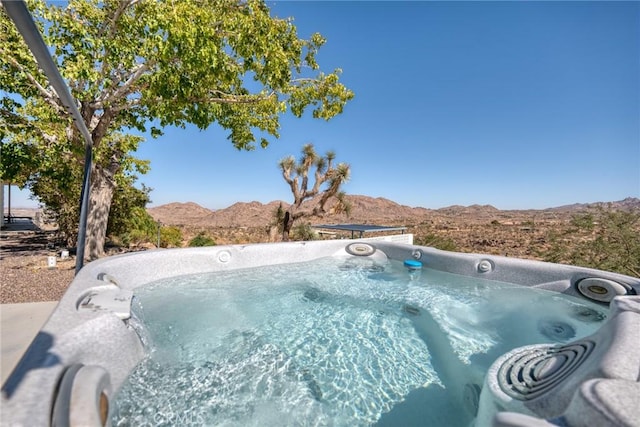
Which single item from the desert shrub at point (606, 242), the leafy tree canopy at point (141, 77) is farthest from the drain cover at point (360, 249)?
the desert shrub at point (606, 242)

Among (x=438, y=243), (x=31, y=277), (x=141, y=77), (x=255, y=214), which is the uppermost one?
(x=141, y=77)

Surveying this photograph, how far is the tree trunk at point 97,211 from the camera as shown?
5.79m

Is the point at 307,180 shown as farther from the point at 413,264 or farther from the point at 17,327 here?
the point at 17,327

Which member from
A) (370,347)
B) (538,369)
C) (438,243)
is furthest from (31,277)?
(438,243)

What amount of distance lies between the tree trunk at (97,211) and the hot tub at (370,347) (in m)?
2.75

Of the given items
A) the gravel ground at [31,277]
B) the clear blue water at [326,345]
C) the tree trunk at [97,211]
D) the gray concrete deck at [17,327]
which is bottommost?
the clear blue water at [326,345]

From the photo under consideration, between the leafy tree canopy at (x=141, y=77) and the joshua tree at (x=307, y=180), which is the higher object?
the leafy tree canopy at (x=141, y=77)

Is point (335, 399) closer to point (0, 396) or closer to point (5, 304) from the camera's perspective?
point (0, 396)

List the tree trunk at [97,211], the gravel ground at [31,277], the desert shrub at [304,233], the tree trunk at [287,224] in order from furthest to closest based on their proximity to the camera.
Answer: the desert shrub at [304,233]
the tree trunk at [287,224]
the tree trunk at [97,211]
the gravel ground at [31,277]

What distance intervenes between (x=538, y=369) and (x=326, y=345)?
1531 millimetres

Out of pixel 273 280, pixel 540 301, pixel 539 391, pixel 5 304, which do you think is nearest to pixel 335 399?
pixel 539 391

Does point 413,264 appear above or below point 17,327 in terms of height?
above

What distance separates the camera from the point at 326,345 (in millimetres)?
2523

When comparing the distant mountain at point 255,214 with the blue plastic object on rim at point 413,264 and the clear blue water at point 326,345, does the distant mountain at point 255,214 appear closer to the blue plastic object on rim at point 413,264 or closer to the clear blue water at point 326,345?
the blue plastic object on rim at point 413,264
